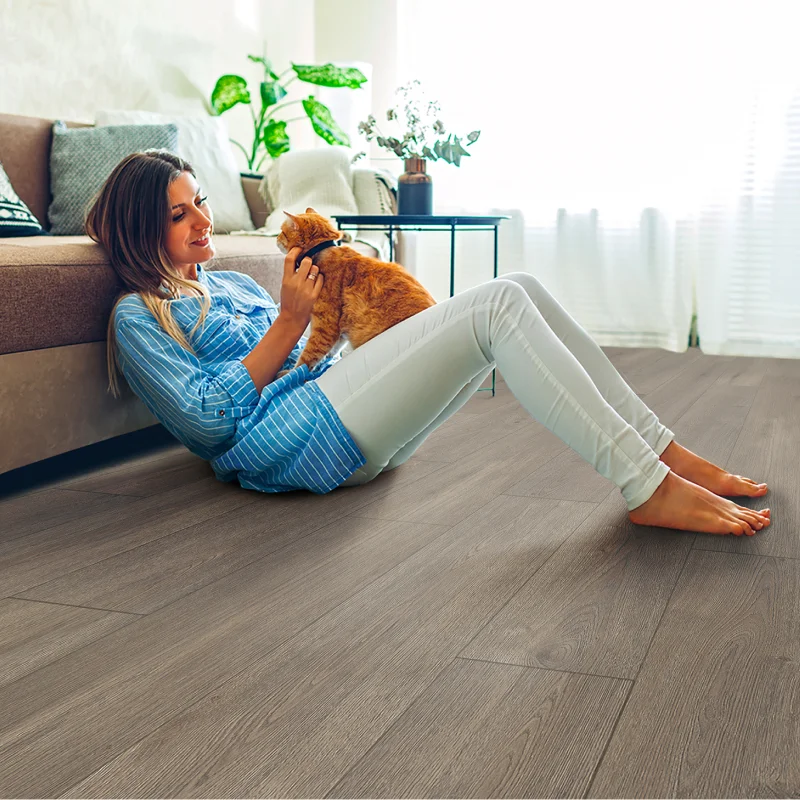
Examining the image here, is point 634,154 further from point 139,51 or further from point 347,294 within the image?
point 347,294

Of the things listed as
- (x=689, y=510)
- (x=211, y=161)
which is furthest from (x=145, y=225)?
(x=211, y=161)

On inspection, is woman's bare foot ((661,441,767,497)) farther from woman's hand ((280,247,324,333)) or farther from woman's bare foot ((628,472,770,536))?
woman's hand ((280,247,324,333))

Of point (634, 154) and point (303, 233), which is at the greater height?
point (634, 154)

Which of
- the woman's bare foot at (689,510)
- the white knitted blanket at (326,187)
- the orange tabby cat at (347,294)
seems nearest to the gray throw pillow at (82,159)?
the white knitted blanket at (326,187)

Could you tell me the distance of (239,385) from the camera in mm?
1732

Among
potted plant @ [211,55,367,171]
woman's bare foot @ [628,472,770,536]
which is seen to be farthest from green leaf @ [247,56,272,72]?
woman's bare foot @ [628,472,770,536]

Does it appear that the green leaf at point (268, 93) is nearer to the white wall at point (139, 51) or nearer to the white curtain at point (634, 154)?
the white wall at point (139, 51)

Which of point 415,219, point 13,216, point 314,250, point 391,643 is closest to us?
point 391,643

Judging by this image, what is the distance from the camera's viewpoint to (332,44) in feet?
15.9

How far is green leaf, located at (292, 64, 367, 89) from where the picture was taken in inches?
167

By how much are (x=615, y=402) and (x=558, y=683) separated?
0.76 metres

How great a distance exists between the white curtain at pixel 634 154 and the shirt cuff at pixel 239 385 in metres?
2.83

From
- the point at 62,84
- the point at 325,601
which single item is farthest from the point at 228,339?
the point at 62,84

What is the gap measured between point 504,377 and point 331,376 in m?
0.33
